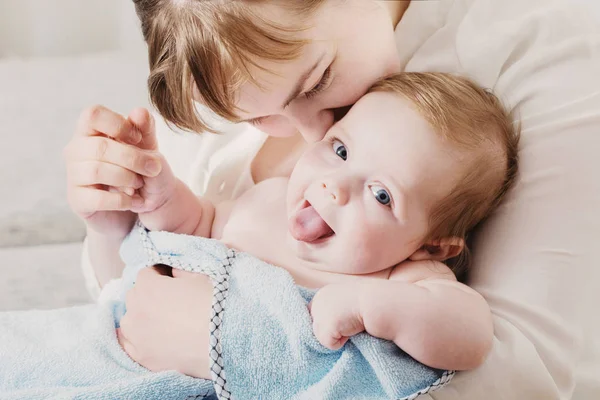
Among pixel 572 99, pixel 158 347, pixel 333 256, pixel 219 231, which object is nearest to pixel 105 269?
pixel 219 231

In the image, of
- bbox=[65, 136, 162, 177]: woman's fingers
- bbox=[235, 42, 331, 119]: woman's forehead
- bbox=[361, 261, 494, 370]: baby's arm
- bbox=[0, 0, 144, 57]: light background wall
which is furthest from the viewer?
bbox=[0, 0, 144, 57]: light background wall

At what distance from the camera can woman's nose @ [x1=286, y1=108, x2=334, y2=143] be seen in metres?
0.97

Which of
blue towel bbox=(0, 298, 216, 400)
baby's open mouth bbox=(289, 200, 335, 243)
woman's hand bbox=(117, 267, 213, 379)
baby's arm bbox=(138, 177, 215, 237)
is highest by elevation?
baby's open mouth bbox=(289, 200, 335, 243)

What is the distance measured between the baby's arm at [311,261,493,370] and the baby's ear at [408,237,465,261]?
0.14 meters

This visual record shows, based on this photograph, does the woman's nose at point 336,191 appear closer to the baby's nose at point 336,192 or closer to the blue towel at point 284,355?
the baby's nose at point 336,192

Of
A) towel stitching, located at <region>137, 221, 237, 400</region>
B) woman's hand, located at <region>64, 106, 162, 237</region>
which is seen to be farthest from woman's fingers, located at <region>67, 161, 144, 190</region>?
towel stitching, located at <region>137, 221, 237, 400</region>

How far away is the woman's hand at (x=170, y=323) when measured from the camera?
90 centimetres

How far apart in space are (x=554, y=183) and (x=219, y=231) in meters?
0.53

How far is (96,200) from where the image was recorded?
3.28 ft

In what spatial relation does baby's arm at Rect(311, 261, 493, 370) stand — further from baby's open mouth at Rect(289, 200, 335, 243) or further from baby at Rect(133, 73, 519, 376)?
baby's open mouth at Rect(289, 200, 335, 243)

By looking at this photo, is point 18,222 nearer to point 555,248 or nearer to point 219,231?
point 219,231

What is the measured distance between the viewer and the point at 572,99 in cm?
94

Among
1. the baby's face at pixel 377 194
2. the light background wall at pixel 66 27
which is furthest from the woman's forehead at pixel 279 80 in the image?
the light background wall at pixel 66 27

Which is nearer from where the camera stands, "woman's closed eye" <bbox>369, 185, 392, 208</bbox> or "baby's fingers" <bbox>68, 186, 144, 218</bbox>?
"woman's closed eye" <bbox>369, 185, 392, 208</bbox>
